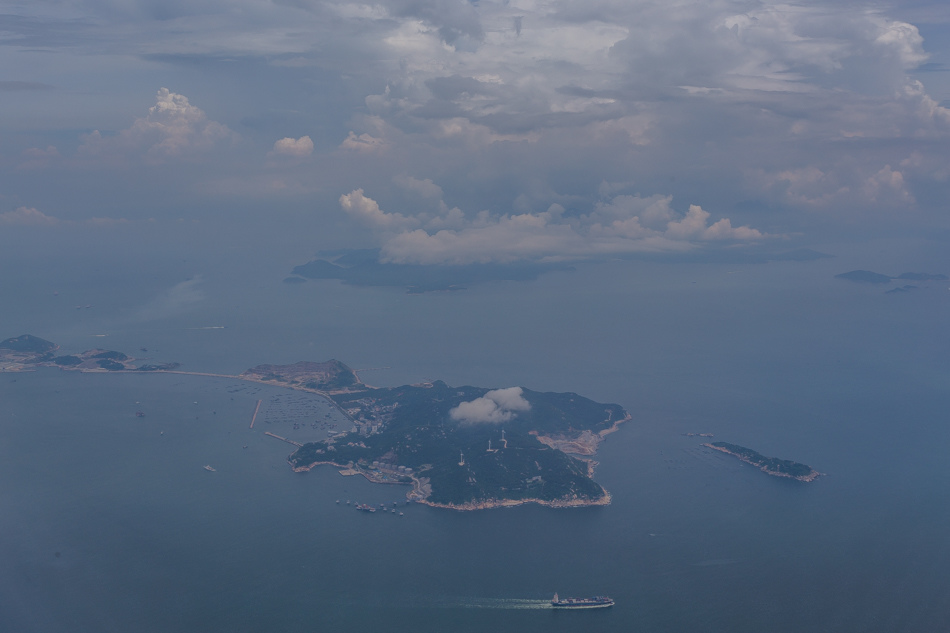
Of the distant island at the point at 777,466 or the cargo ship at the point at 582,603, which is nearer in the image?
the cargo ship at the point at 582,603

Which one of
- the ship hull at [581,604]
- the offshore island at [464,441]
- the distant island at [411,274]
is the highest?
the ship hull at [581,604]

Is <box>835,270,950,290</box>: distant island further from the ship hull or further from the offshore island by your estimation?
the ship hull

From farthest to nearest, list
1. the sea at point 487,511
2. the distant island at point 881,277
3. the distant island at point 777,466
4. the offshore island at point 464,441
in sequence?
the distant island at point 881,277
the distant island at point 777,466
the offshore island at point 464,441
the sea at point 487,511

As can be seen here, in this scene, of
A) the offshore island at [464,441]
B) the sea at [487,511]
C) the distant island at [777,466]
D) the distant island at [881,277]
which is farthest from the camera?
the distant island at [881,277]

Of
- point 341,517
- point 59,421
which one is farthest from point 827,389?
point 59,421

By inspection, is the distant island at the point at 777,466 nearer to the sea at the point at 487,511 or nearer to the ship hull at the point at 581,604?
the sea at the point at 487,511

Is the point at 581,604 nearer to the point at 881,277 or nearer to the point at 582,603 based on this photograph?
the point at 582,603

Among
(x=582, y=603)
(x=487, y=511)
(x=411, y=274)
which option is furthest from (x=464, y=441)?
(x=411, y=274)

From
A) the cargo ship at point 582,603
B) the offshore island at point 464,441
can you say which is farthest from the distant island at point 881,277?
the cargo ship at point 582,603
